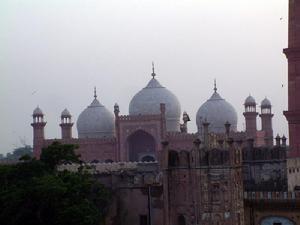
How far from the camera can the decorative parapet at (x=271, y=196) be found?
70.6 feet

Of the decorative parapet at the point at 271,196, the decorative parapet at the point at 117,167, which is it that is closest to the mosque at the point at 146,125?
the decorative parapet at the point at 117,167

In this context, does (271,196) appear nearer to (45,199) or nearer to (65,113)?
(45,199)

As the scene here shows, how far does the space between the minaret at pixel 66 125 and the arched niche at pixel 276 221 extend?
20.8 m

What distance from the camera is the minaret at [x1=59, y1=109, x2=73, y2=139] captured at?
41.4 m

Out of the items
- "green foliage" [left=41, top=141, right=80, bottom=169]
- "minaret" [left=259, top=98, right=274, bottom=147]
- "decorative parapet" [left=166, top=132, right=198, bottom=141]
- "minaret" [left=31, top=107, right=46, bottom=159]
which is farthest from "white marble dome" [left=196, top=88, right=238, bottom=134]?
"green foliage" [left=41, top=141, right=80, bottom=169]

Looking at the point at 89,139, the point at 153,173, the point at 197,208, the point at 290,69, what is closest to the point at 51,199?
the point at 197,208

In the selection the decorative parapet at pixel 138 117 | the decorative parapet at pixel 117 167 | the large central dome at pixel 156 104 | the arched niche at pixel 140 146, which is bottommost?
the decorative parapet at pixel 117 167

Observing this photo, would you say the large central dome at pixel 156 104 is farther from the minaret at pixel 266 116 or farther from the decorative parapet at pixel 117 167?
the decorative parapet at pixel 117 167

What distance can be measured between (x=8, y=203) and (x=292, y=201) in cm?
810

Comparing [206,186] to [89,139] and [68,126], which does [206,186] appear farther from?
[68,126]

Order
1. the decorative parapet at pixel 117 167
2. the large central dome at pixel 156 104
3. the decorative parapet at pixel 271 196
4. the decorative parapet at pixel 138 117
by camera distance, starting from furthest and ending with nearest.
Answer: the large central dome at pixel 156 104 < the decorative parapet at pixel 138 117 < the decorative parapet at pixel 117 167 < the decorative parapet at pixel 271 196

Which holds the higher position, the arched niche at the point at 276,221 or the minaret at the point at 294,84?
the minaret at the point at 294,84

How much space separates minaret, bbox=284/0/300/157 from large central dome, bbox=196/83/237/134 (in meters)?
14.7

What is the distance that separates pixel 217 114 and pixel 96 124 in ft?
21.5
